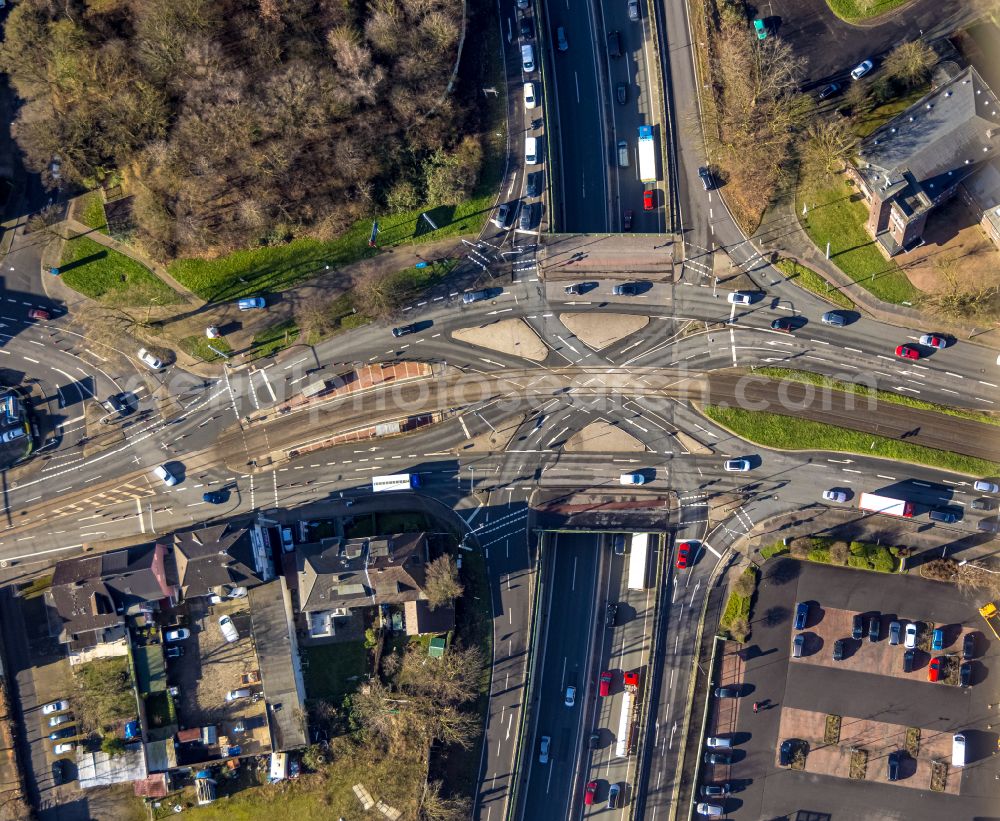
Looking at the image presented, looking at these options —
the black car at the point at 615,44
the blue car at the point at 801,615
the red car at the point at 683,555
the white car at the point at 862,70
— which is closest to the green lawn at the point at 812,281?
the white car at the point at 862,70

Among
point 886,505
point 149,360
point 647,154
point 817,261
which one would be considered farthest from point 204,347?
point 886,505

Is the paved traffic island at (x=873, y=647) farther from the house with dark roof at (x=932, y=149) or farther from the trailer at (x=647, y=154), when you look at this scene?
the trailer at (x=647, y=154)

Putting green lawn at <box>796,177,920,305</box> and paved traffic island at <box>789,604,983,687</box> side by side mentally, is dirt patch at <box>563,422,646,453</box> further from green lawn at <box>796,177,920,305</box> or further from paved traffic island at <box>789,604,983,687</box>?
green lawn at <box>796,177,920,305</box>

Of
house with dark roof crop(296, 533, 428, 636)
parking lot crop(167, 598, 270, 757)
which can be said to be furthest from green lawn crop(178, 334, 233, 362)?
parking lot crop(167, 598, 270, 757)

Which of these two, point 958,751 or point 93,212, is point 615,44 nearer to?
point 93,212

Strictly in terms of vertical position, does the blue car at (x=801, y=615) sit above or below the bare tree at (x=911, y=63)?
below

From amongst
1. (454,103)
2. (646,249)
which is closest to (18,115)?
(454,103)
